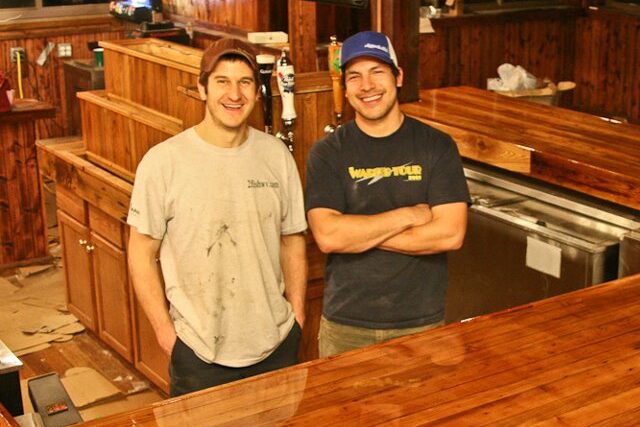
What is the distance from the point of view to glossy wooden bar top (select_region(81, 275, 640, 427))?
221 centimetres

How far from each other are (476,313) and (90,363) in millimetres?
2067

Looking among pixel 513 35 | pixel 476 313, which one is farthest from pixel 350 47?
pixel 513 35

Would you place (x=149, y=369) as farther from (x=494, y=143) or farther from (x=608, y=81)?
(x=608, y=81)

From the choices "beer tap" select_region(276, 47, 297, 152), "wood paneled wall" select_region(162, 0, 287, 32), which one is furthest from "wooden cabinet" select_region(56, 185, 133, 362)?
"wood paneled wall" select_region(162, 0, 287, 32)

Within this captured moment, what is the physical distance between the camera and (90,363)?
5.21 metres

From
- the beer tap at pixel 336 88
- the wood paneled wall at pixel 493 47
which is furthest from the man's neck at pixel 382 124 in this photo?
the wood paneled wall at pixel 493 47

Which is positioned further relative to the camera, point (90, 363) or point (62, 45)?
point (62, 45)

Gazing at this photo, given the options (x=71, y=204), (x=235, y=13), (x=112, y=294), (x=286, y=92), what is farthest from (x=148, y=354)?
(x=235, y=13)

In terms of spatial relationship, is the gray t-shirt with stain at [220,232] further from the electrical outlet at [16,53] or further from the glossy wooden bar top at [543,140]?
the electrical outlet at [16,53]

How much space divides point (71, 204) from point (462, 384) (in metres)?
3.34

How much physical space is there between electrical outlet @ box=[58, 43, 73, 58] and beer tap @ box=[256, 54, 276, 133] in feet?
A: 19.3

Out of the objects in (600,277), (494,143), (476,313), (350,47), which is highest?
(350,47)

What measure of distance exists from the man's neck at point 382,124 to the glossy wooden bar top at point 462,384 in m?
0.65

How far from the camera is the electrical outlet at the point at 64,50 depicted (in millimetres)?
9359
